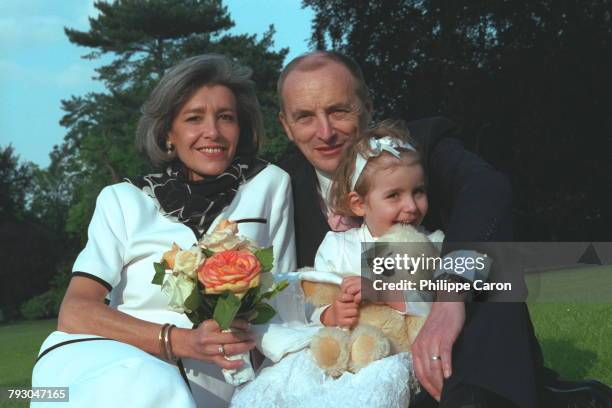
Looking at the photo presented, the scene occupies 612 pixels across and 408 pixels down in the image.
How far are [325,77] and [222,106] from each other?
2.15 ft

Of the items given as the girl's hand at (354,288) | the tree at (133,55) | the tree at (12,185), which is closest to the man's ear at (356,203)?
the girl's hand at (354,288)

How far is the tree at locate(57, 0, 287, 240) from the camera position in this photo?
153 feet

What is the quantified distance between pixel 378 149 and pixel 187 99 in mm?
1264

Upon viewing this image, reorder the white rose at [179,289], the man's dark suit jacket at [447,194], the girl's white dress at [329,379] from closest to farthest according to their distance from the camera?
the girl's white dress at [329,379], the white rose at [179,289], the man's dark suit jacket at [447,194]

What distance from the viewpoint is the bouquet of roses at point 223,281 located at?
405 cm

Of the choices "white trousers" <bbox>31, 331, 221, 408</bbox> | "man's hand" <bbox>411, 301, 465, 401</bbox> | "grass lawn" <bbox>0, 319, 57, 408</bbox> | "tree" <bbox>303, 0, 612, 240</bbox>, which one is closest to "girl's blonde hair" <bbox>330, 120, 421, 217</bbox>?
"man's hand" <bbox>411, 301, 465, 401</bbox>

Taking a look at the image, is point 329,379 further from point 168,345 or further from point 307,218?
point 307,218

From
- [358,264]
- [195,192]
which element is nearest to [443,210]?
[358,264]

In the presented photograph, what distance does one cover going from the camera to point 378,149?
183 inches

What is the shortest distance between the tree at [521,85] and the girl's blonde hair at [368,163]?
24.8 m

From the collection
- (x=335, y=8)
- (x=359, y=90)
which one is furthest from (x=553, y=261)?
(x=359, y=90)

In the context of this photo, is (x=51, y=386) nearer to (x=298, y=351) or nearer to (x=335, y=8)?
(x=298, y=351)

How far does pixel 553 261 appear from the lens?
94.6 ft

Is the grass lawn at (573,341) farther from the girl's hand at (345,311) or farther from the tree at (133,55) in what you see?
the tree at (133,55)
